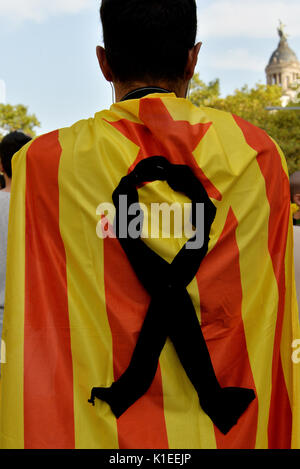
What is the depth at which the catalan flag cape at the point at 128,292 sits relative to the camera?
147cm

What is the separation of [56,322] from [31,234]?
24 cm

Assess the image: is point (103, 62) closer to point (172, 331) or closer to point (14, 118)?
point (172, 331)

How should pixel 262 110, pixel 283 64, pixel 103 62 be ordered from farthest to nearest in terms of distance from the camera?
pixel 283 64, pixel 262 110, pixel 103 62

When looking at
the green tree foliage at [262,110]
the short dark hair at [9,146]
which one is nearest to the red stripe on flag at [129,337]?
the short dark hair at [9,146]

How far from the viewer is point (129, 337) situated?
1491mm

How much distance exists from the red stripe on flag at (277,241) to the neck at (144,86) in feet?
0.65

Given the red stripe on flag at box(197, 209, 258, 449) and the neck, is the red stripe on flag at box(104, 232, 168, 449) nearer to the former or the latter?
the red stripe on flag at box(197, 209, 258, 449)

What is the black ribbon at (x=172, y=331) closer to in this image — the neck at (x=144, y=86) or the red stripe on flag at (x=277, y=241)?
the red stripe on flag at (x=277, y=241)

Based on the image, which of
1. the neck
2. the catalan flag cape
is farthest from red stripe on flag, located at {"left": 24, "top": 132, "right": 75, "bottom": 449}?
the neck

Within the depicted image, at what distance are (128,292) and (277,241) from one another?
45cm

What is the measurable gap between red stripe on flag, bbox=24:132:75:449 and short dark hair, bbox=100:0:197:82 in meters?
0.31

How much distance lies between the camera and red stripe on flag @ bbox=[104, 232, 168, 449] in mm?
1460

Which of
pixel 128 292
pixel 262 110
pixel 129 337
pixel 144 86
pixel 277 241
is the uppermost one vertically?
pixel 262 110

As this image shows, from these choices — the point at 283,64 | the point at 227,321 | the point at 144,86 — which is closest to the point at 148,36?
the point at 144,86
